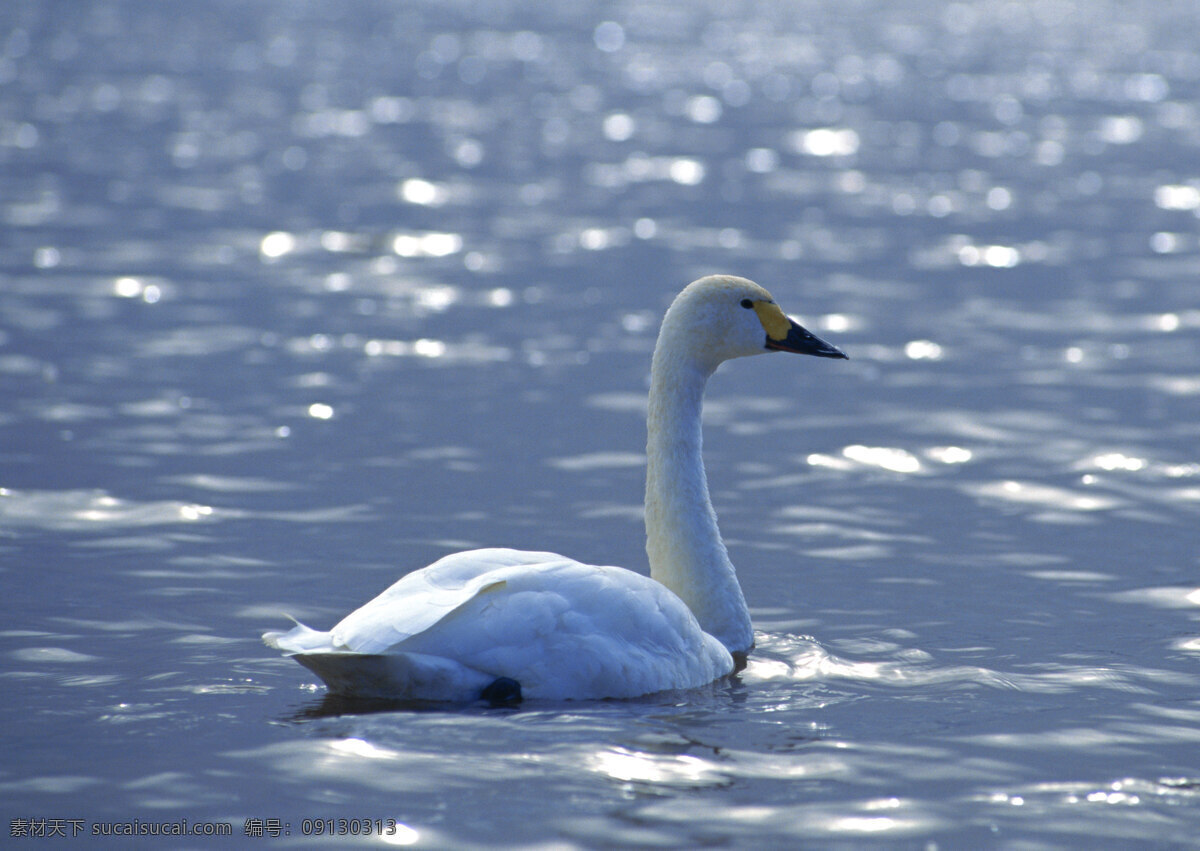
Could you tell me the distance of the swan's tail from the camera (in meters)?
6.26

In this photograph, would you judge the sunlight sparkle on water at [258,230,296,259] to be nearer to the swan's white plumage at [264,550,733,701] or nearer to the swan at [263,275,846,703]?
the swan at [263,275,846,703]

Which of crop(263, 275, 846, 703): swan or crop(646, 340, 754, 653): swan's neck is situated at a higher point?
crop(646, 340, 754, 653): swan's neck

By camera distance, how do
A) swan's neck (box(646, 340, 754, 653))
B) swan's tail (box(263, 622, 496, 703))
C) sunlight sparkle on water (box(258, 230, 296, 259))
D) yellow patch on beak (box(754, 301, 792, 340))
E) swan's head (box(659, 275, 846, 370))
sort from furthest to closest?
sunlight sparkle on water (box(258, 230, 296, 259)) < yellow patch on beak (box(754, 301, 792, 340)) < swan's head (box(659, 275, 846, 370)) < swan's neck (box(646, 340, 754, 653)) < swan's tail (box(263, 622, 496, 703))

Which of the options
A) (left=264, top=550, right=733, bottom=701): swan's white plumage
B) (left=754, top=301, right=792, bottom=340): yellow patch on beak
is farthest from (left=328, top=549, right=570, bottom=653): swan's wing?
(left=754, top=301, right=792, bottom=340): yellow patch on beak

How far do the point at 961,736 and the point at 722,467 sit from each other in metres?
4.44

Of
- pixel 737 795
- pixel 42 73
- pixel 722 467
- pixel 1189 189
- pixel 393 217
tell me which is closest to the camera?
pixel 737 795

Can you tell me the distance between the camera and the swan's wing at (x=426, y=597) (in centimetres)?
633

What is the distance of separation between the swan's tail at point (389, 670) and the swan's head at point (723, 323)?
2.33m

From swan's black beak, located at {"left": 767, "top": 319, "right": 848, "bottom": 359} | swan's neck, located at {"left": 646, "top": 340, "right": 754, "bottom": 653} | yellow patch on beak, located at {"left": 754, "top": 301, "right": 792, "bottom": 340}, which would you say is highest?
yellow patch on beak, located at {"left": 754, "top": 301, "right": 792, "bottom": 340}

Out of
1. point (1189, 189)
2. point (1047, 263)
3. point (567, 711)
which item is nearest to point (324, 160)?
point (1047, 263)

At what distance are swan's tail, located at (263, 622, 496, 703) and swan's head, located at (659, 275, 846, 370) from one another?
2328 millimetres

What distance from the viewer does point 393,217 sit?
1989 cm

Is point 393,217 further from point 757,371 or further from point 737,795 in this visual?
point 737,795

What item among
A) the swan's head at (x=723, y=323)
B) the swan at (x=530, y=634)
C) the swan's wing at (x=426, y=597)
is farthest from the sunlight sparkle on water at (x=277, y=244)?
the swan's wing at (x=426, y=597)
